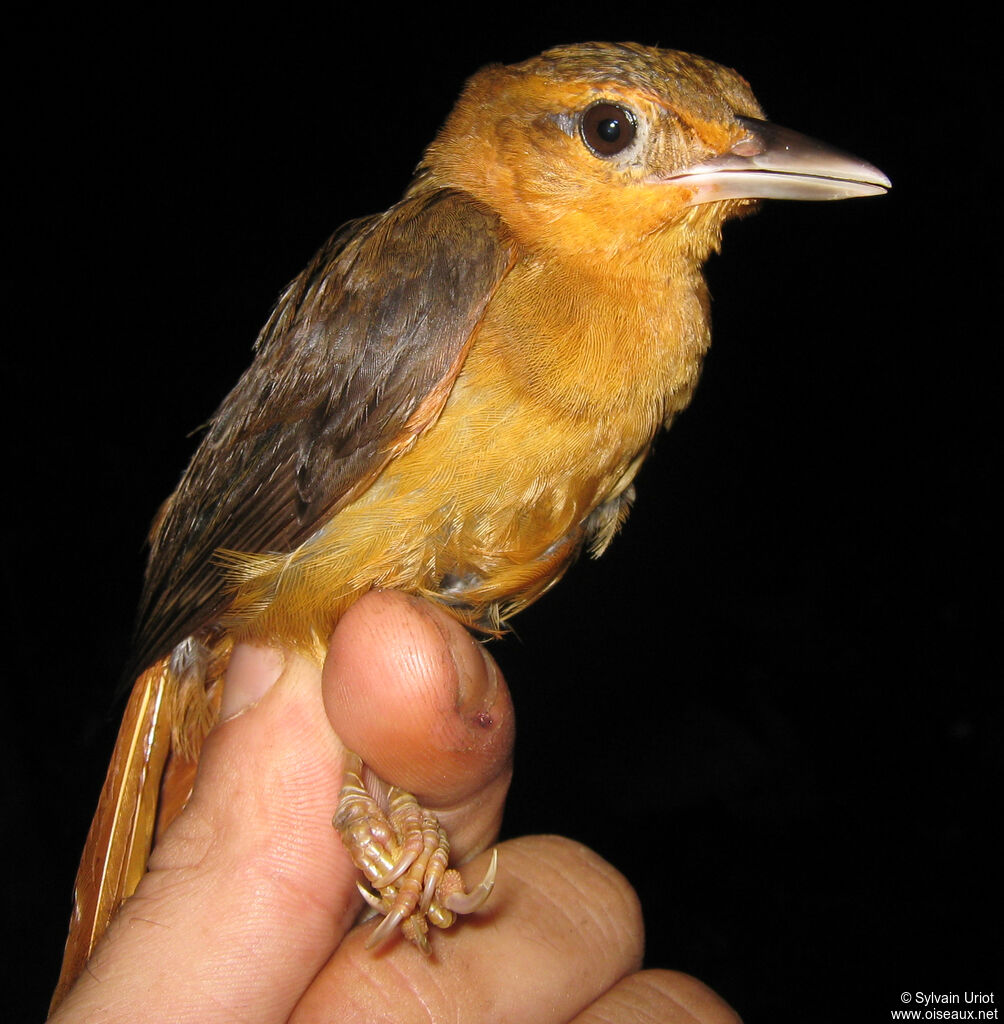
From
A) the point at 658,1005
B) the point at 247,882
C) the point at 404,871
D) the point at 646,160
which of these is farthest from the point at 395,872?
the point at 646,160

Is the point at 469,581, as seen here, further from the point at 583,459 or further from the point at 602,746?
the point at 602,746

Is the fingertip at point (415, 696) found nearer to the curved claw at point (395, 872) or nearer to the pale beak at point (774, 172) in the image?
the curved claw at point (395, 872)

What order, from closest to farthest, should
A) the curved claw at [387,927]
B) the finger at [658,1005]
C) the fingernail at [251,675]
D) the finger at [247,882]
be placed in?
the finger at [247,882], the curved claw at [387,927], the finger at [658,1005], the fingernail at [251,675]

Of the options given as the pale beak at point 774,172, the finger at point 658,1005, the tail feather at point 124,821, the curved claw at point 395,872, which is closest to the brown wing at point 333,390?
the tail feather at point 124,821

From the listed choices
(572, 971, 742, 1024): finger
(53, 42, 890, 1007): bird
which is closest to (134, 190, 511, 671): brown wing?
(53, 42, 890, 1007): bird

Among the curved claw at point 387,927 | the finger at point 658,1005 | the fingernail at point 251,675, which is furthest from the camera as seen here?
the fingernail at point 251,675

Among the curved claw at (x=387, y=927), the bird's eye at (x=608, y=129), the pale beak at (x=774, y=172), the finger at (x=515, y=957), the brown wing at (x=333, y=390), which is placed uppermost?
the bird's eye at (x=608, y=129)

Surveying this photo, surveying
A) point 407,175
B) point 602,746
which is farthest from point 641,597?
point 407,175

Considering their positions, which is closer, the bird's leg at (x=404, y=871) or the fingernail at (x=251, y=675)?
the bird's leg at (x=404, y=871)
